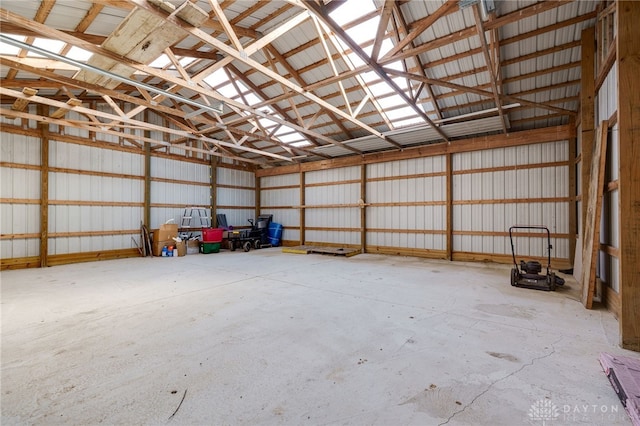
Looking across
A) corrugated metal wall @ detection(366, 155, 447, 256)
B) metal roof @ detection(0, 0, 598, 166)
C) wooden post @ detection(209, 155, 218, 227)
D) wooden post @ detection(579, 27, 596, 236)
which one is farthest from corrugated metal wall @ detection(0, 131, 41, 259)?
wooden post @ detection(579, 27, 596, 236)

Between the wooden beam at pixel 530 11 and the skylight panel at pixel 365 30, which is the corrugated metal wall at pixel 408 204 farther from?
the wooden beam at pixel 530 11

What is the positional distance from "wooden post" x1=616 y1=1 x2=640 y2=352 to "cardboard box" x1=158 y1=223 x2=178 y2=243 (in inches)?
415

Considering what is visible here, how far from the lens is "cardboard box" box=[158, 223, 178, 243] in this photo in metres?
9.34

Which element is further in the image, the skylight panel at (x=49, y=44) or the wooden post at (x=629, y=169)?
the skylight panel at (x=49, y=44)

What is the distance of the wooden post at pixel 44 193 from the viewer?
7438 mm

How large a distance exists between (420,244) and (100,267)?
29.7 feet

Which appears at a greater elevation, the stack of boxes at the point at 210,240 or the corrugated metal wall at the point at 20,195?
the corrugated metal wall at the point at 20,195

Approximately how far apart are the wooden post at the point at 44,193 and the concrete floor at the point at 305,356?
3.00 meters

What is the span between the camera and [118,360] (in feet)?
8.23

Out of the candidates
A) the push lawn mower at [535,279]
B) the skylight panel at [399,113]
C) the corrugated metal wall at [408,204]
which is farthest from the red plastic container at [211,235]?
the push lawn mower at [535,279]

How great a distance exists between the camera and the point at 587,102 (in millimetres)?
4816

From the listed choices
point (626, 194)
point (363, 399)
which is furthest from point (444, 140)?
point (363, 399)

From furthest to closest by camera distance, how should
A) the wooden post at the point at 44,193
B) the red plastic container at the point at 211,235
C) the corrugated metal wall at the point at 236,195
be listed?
the corrugated metal wall at the point at 236,195 → the red plastic container at the point at 211,235 → the wooden post at the point at 44,193

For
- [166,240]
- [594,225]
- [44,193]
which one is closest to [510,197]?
[594,225]
